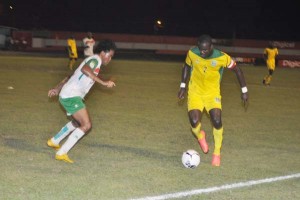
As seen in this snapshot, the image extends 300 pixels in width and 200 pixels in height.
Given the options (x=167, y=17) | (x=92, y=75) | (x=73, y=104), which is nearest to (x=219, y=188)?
(x=92, y=75)

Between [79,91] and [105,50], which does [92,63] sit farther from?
[79,91]

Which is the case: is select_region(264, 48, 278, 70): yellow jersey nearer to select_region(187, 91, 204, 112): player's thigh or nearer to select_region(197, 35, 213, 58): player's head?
select_region(187, 91, 204, 112): player's thigh

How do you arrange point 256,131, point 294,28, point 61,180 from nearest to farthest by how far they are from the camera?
point 61,180 → point 256,131 → point 294,28

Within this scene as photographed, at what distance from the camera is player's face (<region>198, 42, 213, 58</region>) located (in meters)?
8.52

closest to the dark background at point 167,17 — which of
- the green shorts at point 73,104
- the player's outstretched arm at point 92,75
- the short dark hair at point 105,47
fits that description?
the short dark hair at point 105,47

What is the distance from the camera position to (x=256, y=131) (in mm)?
12219

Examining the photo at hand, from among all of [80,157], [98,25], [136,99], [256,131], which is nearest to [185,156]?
[80,157]

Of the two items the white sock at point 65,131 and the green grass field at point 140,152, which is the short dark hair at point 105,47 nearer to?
the white sock at point 65,131

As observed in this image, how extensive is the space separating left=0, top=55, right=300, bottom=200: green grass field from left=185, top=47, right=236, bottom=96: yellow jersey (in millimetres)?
1186

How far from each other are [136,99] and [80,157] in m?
8.89

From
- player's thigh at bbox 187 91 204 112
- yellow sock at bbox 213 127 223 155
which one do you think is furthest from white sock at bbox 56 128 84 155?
yellow sock at bbox 213 127 223 155

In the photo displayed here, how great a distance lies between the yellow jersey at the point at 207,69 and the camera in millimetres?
8859

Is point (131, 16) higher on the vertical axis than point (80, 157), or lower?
lower

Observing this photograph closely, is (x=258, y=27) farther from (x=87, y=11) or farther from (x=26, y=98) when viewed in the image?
(x=26, y=98)
